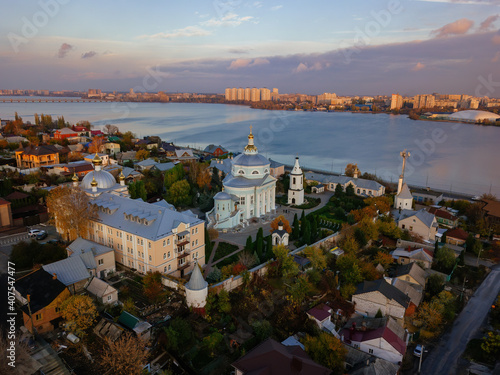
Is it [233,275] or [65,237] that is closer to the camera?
[233,275]

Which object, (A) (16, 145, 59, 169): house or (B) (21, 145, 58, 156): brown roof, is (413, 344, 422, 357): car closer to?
(A) (16, 145, 59, 169): house

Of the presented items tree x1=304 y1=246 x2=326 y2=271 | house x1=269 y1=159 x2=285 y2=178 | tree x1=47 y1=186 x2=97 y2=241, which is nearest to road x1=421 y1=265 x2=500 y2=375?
tree x1=304 y1=246 x2=326 y2=271

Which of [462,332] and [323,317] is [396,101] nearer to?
[462,332]

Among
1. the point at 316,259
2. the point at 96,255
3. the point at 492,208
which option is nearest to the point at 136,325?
the point at 96,255

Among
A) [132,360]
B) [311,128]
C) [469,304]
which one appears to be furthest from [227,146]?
[132,360]

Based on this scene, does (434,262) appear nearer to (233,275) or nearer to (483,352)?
(483,352)

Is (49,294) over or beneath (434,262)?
over
